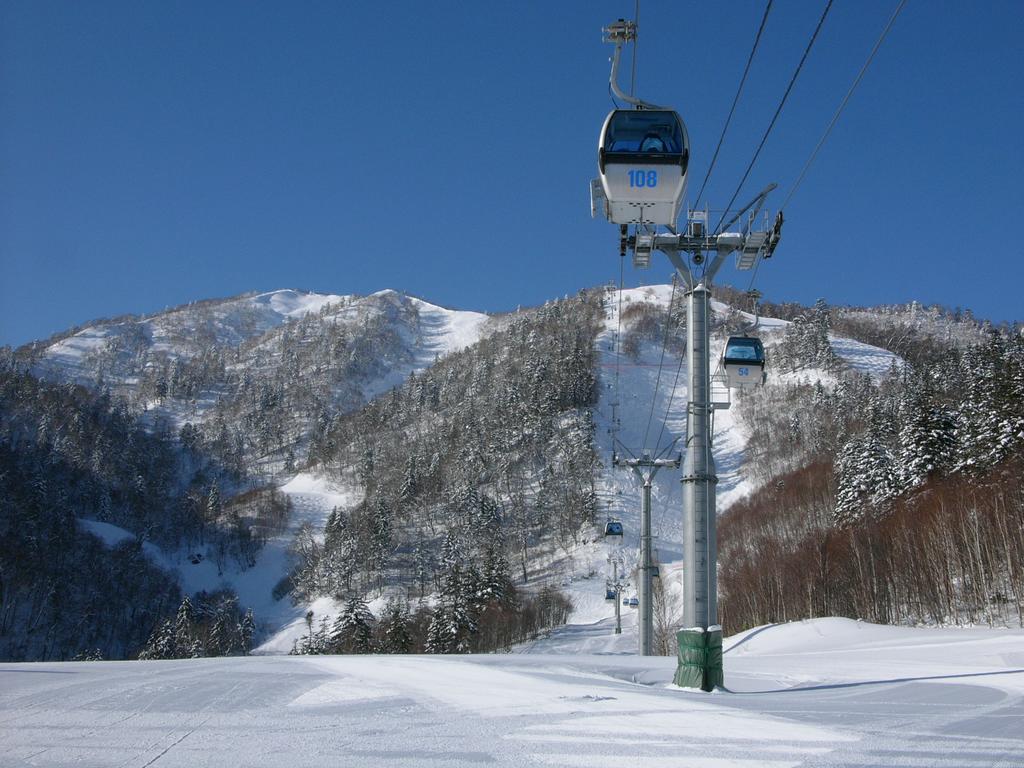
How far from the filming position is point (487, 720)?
566 cm

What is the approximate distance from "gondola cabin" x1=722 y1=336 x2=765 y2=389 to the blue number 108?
4517 millimetres

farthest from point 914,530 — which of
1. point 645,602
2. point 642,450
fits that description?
point 645,602

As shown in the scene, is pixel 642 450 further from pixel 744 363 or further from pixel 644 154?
pixel 644 154

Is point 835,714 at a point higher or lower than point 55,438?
lower

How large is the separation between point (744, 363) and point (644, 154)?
4.99 meters

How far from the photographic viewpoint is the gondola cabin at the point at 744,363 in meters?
12.0

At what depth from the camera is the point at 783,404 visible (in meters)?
131

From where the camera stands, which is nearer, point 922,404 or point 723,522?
point 922,404

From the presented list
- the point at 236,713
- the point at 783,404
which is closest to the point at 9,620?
the point at 236,713

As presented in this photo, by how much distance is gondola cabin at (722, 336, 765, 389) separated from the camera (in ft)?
39.3

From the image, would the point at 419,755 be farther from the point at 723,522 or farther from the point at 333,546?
the point at 333,546

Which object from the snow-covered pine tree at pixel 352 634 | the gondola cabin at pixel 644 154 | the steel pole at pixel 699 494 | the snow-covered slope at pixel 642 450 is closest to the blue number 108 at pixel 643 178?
the gondola cabin at pixel 644 154

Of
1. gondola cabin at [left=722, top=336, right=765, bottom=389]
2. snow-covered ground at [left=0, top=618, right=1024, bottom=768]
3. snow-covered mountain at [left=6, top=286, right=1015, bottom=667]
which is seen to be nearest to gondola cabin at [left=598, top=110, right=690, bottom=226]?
gondola cabin at [left=722, top=336, right=765, bottom=389]

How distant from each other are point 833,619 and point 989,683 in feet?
65.2
